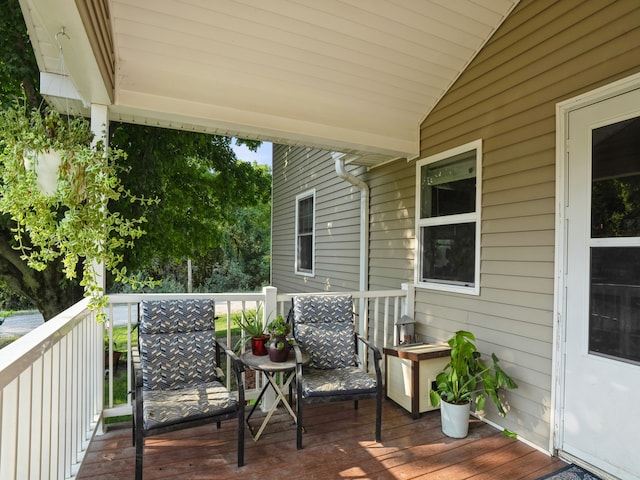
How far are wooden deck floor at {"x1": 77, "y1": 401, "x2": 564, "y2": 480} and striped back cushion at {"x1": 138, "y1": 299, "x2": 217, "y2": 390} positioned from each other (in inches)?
18.4

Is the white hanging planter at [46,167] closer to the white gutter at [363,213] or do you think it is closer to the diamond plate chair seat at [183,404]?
the diamond plate chair seat at [183,404]

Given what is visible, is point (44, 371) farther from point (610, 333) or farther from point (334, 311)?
point (610, 333)

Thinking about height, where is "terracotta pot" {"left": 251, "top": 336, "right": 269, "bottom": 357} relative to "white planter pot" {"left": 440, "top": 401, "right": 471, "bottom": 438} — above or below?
above

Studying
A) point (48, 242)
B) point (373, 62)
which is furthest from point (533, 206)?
point (48, 242)

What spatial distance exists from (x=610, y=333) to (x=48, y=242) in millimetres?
3291

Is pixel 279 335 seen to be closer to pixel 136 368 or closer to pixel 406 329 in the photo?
pixel 136 368

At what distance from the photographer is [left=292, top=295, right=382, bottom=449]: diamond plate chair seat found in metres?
2.77

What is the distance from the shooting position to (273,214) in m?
9.52

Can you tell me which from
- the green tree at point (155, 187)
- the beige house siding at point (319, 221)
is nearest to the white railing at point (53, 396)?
the green tree at point (155, 187)

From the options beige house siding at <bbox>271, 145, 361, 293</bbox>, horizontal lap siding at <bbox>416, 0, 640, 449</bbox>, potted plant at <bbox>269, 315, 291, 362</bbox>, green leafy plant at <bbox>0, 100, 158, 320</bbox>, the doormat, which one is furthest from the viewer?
beige house siding at <bbox>271, 145, 361, 293</bbox>

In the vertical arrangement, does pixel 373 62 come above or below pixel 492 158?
above

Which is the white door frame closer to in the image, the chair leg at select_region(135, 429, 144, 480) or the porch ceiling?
the porch ceiling

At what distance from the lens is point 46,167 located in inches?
68.8

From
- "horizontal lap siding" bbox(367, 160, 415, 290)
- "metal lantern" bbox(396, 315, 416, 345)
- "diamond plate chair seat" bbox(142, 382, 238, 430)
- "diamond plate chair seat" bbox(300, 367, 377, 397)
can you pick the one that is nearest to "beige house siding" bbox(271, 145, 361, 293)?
"horizontal lap siding" bbox(367, 160, 415, 290)
